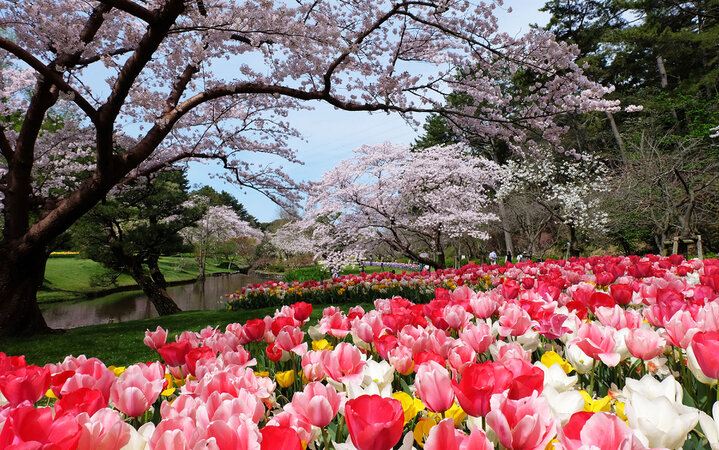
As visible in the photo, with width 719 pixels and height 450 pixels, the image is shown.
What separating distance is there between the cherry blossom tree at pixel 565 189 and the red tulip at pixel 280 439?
16903 mm

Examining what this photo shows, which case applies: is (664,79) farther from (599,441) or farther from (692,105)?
(599,441)

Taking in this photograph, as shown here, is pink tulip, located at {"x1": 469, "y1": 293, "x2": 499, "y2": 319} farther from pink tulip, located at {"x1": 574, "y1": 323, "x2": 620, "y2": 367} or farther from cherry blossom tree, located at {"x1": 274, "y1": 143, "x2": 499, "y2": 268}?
cherry blossom tree, located at {"x1": 274, "y1": 143, "x2": 499, "y2": 268}

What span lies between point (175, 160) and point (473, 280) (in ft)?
23.8

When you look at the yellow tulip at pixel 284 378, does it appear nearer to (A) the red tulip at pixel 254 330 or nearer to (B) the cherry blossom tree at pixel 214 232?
(A) the red tulip at pixel 254 330

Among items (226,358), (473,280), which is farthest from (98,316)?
(226,358)

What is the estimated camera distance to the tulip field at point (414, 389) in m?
0.80

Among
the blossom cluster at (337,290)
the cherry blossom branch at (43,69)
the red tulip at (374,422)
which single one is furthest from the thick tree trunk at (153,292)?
the red tulip at (374,422)

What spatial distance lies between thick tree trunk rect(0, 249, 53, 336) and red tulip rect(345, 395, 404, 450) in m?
8.57

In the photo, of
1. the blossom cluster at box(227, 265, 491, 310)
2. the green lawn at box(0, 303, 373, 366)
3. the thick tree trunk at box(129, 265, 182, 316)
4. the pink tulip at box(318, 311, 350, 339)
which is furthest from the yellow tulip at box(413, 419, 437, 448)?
the thick tree trunk at box(129, 265, 182, 316)

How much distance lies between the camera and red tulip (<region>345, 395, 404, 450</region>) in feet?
2.59

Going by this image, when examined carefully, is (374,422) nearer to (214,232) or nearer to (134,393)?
(134,393)

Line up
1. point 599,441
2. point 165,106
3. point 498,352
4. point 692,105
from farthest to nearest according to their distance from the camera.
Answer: point 692,105 < point 165,106 < point 498,352 < point 599,441

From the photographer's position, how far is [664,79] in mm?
23516

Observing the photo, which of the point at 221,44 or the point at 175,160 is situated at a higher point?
the point at 221,44
